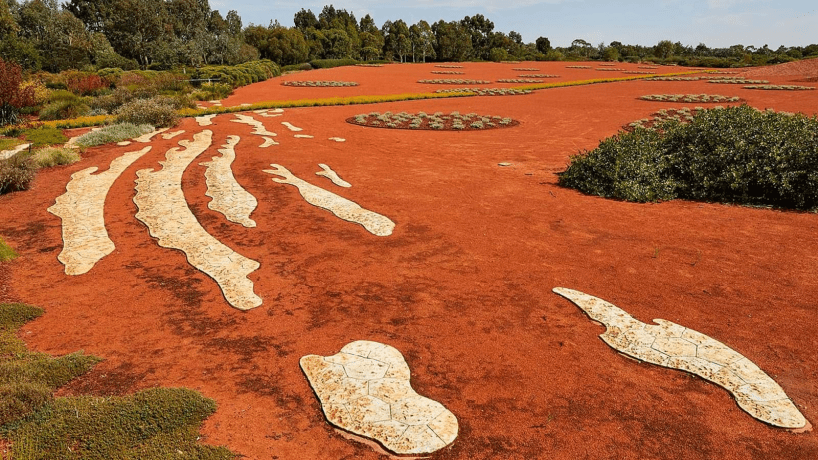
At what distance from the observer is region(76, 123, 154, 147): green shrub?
1734 centimetres

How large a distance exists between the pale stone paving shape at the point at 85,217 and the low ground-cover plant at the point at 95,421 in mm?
3764

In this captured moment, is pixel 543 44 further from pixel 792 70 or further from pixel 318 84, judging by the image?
pixel 318 84

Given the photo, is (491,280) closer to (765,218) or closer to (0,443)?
(0,443)

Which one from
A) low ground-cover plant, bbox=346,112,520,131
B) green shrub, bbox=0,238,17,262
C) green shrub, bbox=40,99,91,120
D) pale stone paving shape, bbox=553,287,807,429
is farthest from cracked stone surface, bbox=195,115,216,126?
pale stone paving shape, bbox=553,287,807,429

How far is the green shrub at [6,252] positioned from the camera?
8078 millimetres

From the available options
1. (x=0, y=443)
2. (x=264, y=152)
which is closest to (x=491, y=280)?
(x=0, y=443)

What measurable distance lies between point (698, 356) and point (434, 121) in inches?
768

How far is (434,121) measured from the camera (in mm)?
23609

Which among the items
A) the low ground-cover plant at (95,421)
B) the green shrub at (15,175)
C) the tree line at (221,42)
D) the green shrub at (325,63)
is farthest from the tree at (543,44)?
the low ground-cover plant at (95,421)

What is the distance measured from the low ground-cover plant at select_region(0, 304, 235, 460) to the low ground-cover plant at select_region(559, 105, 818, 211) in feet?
34.1

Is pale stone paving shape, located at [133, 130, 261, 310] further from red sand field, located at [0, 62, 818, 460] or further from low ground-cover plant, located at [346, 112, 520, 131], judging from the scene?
low ground-cover plant, located at [346, 112, 520, 131]

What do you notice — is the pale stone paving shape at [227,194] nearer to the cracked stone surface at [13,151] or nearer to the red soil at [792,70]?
the cracked stone surface at [13,151]

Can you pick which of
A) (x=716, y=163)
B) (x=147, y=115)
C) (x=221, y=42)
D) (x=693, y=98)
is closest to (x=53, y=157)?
(x=147, y=115)

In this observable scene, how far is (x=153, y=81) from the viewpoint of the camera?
108 ft
